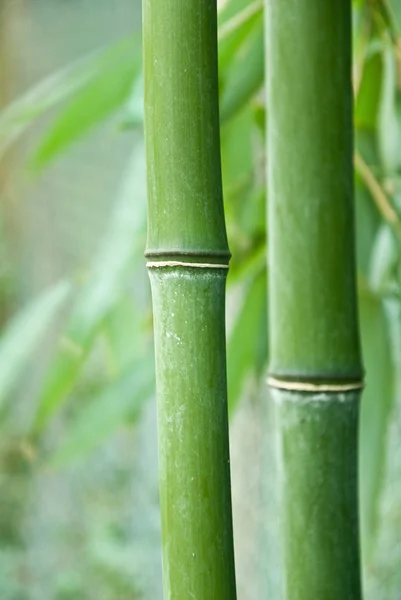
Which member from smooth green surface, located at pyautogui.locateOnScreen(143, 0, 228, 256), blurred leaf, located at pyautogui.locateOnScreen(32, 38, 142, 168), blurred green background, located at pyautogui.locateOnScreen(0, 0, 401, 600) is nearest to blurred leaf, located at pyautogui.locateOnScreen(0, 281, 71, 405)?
blurred green background, located at pyautogui.locateOnScreen(0, 0, 401, 600)

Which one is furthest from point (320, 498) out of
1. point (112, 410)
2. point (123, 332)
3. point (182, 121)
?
point (123, 332)

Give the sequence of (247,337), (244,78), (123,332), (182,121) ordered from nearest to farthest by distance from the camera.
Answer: (182,121), (244,78), (247,337), (123,332)

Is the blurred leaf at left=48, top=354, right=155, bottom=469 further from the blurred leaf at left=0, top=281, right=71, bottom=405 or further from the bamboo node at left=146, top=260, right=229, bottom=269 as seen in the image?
the bamboo node at left=146, top=260, right=229, bottom=269

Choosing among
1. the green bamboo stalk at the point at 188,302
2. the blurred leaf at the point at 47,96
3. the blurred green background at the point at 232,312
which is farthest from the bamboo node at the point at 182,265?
the blurred leaf at the point at 47,96

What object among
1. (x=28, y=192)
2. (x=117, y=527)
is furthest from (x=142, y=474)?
(x=28, y=192)

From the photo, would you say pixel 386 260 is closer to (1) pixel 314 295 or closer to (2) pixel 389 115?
(2) pixel 389 115

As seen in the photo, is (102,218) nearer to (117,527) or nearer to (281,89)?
(117,527)
